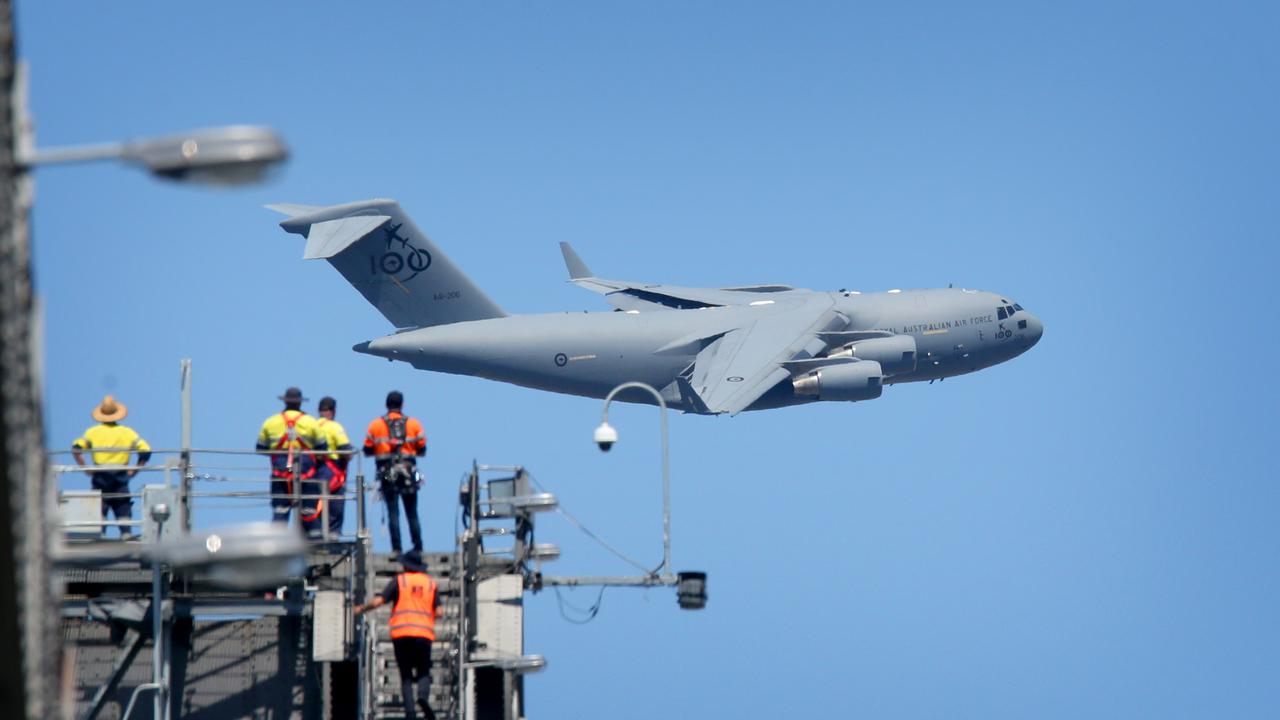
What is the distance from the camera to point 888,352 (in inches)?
2030

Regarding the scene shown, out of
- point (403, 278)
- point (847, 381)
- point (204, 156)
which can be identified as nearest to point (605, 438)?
point (204, 156)

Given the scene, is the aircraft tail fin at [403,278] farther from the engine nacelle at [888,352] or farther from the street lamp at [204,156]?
the street lamp at [204,156]

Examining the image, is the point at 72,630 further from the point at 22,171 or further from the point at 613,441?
the point at 22,171

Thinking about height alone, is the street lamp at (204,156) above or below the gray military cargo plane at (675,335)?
below

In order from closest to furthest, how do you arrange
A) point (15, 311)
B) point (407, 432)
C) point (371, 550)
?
point (15, 311)
point (371, 550)
point (407, 432)

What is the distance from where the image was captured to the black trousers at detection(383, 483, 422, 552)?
2488 centimetres

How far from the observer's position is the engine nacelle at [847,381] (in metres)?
50.0

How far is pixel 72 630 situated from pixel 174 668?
1.50 m

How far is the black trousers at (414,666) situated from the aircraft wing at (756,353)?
96.6 feet

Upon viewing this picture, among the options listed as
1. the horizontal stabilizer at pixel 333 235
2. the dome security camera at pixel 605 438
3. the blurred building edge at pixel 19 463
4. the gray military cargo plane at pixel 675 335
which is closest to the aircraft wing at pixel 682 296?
the gray military cargo plane at pixel 675 335

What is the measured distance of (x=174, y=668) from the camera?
24141 millimetres

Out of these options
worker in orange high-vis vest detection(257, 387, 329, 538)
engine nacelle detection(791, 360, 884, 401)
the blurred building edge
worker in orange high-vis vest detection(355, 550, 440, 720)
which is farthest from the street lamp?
engine nacelle detection(791, 360, 884, 401)

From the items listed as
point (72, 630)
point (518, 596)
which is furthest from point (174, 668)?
point (518, 596)

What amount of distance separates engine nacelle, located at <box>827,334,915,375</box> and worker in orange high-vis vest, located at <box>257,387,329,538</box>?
28.3m
